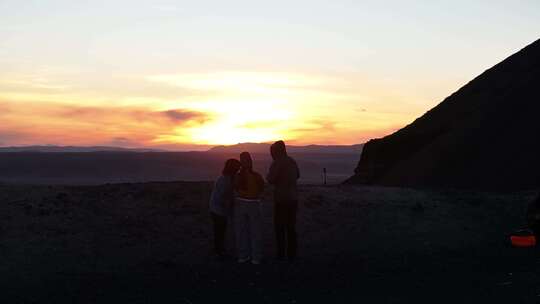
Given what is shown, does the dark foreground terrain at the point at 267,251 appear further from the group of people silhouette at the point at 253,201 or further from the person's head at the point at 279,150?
the person's head at the point at 279,150

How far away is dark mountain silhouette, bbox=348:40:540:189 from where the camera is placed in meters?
31.5

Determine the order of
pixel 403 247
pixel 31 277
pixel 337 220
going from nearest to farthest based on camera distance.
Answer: pixel 31 277 < pixel 403 247 < pixel 337 220

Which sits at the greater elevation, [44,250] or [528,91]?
[528,91]

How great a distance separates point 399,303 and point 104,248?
663 cm

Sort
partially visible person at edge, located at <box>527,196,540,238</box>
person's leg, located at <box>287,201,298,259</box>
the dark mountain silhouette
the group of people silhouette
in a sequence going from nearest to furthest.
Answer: the group of people silhouette
person's leg, located at <box>287,201,298,259</box>
partially visible person at edge, located at <box>527,196,540,238</box>
the dark mountain silhouette

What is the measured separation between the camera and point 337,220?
57.7 feet

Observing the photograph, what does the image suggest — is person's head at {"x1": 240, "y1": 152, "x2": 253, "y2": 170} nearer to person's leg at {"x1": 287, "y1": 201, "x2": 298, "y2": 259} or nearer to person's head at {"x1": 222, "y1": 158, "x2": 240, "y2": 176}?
person's head at {"x1": 222, "y1": 158, "x2": 240, "y2": 176}

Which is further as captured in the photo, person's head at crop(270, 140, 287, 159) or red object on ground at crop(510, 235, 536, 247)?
red object on ground at crop(510, 235, 536, 247)

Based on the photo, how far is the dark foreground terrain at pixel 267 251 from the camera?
10.8 meters

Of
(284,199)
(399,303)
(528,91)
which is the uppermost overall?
(528,91)

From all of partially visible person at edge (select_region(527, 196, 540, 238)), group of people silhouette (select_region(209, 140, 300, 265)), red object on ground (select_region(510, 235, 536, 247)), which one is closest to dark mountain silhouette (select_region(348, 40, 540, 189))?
partially visible person at edge (select_region(527, 196, 540, 238))

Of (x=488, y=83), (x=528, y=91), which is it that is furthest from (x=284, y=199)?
(x=488, y=83)

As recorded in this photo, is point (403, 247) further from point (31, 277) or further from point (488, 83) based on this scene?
point (488, 83)

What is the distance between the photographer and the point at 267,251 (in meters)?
14.5
